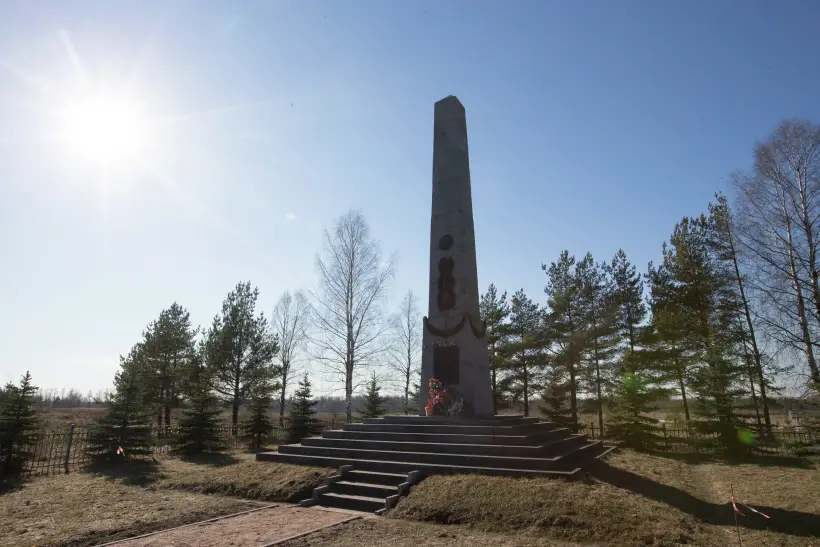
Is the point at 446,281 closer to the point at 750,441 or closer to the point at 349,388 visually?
the point at 349,388

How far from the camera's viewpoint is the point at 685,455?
608 inches

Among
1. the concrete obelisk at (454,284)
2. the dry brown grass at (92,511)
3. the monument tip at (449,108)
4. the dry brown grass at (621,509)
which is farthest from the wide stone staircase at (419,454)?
the monument tip at (449,108)

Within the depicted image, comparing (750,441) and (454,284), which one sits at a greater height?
(454,284)

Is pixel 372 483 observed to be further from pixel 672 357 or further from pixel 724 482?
pixel 672 357

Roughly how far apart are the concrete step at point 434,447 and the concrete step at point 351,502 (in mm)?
2074

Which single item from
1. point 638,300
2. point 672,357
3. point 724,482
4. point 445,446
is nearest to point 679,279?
point 638,300

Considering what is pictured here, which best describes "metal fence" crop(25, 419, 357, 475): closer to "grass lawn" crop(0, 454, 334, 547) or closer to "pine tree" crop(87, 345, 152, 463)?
"pine tree" crop(87, 345, 152, 463)

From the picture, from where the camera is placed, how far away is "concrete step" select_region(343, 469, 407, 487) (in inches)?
346

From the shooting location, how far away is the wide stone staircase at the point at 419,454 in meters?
8.36

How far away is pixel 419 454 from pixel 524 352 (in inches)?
671

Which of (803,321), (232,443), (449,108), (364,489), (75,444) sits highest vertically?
(449,108)

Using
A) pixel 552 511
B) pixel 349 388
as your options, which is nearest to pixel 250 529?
pixel 552 511

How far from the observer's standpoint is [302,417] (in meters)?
18.5

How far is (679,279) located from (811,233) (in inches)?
408
